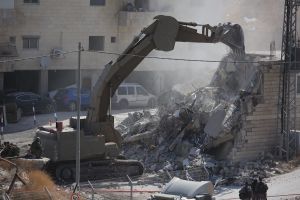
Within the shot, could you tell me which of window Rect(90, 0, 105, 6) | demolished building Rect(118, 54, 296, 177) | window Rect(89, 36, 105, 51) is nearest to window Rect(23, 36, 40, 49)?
window Rect(89, 36, 105, 51)

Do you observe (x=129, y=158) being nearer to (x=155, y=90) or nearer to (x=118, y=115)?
(x=118, y=115)

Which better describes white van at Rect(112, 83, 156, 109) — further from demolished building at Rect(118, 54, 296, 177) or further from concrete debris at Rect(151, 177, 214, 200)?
concrete debris at Rect(151, 177, 214, 200)

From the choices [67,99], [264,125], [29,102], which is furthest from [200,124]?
[67,99]

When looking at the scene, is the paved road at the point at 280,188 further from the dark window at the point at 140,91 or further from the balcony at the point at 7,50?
the balcony at the point at 7,50

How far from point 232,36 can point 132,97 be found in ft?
46.8

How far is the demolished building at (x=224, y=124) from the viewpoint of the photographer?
30984 mm

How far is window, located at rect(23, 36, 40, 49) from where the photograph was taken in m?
46.3

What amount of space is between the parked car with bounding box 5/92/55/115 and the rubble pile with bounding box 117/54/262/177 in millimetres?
9388

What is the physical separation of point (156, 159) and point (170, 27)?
5.13 m

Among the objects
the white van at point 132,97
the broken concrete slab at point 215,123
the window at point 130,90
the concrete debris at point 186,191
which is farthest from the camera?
the window at point 130,90

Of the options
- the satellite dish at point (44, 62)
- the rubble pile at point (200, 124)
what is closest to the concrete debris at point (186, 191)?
the rubble pile at point (200, 124)

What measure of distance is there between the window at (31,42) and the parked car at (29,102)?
4.32 m

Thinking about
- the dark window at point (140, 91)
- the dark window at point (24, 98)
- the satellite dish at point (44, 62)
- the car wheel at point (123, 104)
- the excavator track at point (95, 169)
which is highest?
the satellite dish at point (44, 62)

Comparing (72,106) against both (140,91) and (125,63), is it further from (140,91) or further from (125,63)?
(125,63)
